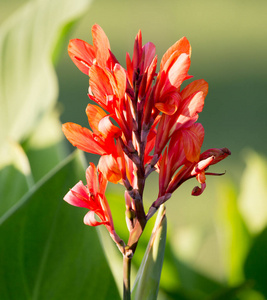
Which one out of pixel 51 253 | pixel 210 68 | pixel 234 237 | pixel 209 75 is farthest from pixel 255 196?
pixel 210 68

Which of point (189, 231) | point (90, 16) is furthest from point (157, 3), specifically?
point (189, 231)

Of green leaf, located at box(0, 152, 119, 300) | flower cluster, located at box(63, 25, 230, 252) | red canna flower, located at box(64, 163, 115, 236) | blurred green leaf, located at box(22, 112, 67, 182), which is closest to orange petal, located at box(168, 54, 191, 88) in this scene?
flower cluster, located at box(63, 25, 230, 252)

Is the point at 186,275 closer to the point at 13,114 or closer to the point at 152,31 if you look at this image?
the point at 13,114

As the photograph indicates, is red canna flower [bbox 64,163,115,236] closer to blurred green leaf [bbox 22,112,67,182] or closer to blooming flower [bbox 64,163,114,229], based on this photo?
blooming flower [bbox 64,163,114,229]

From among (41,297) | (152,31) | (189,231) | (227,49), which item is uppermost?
(41,297)

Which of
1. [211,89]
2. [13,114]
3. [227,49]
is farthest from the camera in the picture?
[227,49]

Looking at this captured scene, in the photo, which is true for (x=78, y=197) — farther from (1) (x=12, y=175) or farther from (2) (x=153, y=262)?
(1) (x=12, y=175)
